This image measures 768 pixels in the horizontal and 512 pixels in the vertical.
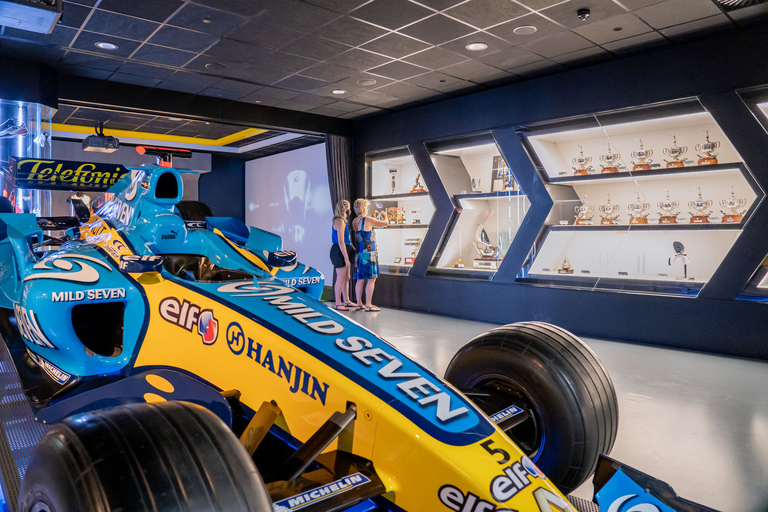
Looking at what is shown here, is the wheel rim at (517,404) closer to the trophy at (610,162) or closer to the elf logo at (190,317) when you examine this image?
the elf logo at (190,317)

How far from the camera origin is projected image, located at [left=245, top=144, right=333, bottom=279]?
8688mm

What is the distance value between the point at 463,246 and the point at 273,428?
5284 mm

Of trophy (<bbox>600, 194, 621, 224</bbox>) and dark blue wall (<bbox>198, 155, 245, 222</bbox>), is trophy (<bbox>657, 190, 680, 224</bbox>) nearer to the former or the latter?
trophy (<bbox>600, 194, 621, 224</bbox>)

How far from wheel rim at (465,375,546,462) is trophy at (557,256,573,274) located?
13.6ft

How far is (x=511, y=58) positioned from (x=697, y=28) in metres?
1.48

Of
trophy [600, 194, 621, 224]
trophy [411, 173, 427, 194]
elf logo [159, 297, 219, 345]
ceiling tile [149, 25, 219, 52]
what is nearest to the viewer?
elf logo [159, 297, 219, 345]

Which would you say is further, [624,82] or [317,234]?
[317,234]

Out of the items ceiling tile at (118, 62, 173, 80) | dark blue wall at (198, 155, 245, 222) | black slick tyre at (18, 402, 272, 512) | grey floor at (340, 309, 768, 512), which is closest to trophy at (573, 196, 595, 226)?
grey floor at (340, 309, 768, 512)

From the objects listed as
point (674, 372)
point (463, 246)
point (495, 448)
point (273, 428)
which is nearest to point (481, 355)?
point (495, 448)

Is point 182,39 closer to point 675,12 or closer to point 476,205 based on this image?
point 476,205

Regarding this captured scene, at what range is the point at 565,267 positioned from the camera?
5508 mm

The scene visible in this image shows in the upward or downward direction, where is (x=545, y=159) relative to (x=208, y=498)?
upward

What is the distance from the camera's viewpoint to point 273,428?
1.33 metres

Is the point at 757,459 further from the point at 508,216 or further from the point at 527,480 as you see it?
the point at 508,216
